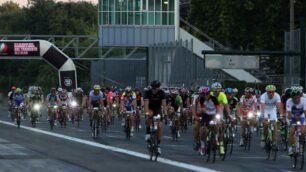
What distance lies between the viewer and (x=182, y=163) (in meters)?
21.1

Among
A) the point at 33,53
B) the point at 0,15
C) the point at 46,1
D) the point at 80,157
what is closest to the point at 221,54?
the point at 33,53

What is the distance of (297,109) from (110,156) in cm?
498

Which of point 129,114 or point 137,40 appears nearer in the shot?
point 129,114

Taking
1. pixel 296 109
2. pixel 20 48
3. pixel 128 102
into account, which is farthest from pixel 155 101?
pixel 20 48

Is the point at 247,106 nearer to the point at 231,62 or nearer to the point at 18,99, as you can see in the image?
the point at 18,99

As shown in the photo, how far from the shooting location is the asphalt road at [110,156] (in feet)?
65.1

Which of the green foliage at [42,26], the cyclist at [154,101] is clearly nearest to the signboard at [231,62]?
the cyclist at [154,101]

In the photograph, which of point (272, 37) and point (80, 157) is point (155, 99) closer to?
point (80, 157)

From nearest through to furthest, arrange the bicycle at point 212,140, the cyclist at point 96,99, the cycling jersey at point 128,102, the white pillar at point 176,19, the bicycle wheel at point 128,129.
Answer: the bicycle at point 212,140 → the cyclist at point 96,99 → the bicycle wheel at point 128,129 → the cycling jersey at point 128,102 → the white pillar at point 176,19

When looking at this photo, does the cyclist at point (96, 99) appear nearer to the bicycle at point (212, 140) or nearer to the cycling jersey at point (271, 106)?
the cycling jersey at point (271, 106)

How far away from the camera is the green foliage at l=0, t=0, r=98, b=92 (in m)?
124

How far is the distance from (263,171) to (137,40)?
2252 inches

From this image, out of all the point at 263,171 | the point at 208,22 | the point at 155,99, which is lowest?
the point at 263,171

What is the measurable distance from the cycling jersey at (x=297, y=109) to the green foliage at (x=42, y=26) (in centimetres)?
9387
